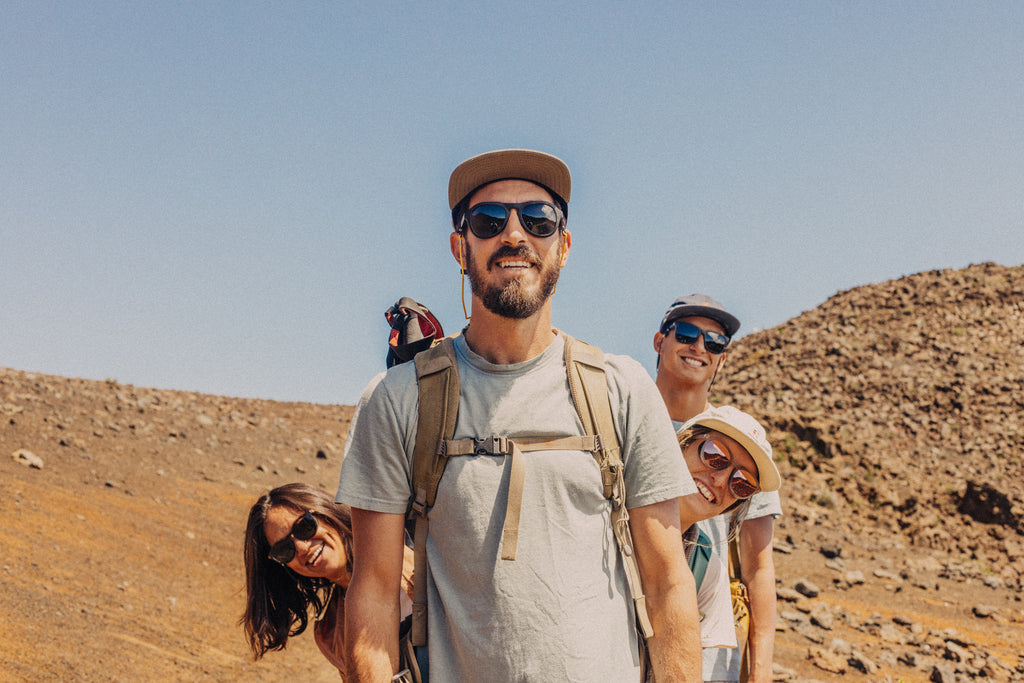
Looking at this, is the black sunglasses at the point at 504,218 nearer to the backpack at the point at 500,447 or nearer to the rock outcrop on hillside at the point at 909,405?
the backpack at the point at 500,447

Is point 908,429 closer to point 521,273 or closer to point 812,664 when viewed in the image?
point 812,664

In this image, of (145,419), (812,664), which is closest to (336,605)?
(812,664)

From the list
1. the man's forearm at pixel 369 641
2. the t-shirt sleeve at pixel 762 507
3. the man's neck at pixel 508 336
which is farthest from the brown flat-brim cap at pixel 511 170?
the t-shirt sleeve at pixel 762 507

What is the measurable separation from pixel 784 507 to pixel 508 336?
53.9 ft

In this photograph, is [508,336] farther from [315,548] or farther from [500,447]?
[315,548]

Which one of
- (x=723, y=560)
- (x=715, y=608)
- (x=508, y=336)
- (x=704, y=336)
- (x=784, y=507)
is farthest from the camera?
(x=784, y=507)

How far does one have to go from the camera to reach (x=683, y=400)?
415 cm

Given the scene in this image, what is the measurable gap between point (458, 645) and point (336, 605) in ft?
5.83

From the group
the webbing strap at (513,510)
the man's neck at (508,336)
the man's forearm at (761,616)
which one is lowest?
the man's forearm at (761,616)

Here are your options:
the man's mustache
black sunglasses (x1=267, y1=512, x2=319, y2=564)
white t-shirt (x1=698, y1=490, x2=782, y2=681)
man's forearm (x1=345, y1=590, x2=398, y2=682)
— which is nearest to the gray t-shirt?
man's forearm (x1=345, y1=590, x2=398, y2=682)

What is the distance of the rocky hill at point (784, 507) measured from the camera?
879 cm

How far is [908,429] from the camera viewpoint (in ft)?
75.3

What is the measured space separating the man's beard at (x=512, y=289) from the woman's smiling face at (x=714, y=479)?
3.32 feet

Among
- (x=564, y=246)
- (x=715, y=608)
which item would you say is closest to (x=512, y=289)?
(x=564, y=246)
